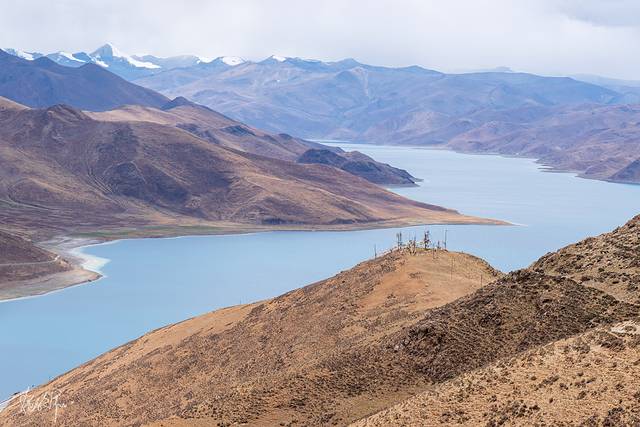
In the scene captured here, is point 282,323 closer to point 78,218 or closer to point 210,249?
point 210,249

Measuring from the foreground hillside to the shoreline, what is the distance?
227ft

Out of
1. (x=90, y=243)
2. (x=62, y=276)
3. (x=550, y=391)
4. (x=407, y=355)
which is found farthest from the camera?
(x=90, y=243)

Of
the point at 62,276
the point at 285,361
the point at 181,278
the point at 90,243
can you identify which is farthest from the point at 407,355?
the point at 90,243

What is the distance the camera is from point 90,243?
16375 centimetres

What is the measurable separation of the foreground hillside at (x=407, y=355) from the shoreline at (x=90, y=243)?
227 feet

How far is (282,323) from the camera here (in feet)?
154

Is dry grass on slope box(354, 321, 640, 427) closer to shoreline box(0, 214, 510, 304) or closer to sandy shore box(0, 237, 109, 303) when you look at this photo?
shoreline box(0, 214, 510, 304)

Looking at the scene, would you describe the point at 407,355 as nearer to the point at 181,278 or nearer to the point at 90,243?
the point at 181,278

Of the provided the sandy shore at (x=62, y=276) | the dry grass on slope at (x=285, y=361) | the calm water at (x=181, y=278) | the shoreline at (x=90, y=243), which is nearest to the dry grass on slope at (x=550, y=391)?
the dry grass on slope at (x=285, y=361)

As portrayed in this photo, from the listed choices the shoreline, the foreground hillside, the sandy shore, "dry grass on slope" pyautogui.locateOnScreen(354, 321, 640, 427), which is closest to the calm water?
the sandy shore

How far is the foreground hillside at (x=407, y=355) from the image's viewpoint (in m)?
23.7

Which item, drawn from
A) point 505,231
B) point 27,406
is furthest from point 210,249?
point 27,406

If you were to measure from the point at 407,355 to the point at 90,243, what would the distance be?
140 metres

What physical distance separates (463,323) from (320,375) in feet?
19.8
